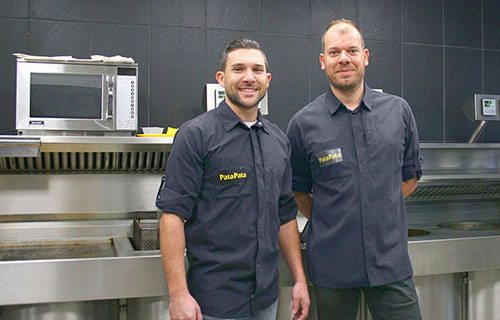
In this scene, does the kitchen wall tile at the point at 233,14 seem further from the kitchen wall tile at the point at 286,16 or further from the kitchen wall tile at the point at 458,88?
the kitchen wall tile at the point at 458,88

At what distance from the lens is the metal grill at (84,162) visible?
Result: 257cm

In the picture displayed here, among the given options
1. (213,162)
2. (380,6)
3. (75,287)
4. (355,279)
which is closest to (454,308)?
(355,279)

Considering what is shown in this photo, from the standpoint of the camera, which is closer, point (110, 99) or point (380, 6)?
point (110, 99)

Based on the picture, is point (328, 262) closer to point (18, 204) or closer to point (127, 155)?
point (127, 155)

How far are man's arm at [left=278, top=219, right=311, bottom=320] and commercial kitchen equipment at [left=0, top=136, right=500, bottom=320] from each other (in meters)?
0.35

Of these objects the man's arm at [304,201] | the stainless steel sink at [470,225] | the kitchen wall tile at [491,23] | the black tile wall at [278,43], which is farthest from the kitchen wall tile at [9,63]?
the kitchen wall tile at [491,23]

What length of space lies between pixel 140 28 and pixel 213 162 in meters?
1.92

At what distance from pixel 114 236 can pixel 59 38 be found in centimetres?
131

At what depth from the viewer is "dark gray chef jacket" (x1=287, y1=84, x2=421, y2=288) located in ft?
5.44

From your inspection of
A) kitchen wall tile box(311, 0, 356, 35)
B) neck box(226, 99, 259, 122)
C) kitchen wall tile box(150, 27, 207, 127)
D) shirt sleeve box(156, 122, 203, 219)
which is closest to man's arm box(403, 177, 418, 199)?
neck box(226, 99, 259, 122)

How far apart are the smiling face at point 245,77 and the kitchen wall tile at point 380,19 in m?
2.36

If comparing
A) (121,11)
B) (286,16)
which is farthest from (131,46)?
(286,16)

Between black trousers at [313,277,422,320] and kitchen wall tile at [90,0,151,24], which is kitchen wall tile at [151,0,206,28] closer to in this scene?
kitchen wall tile at [90,0,151,24]

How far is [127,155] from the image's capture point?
8.72 ft
